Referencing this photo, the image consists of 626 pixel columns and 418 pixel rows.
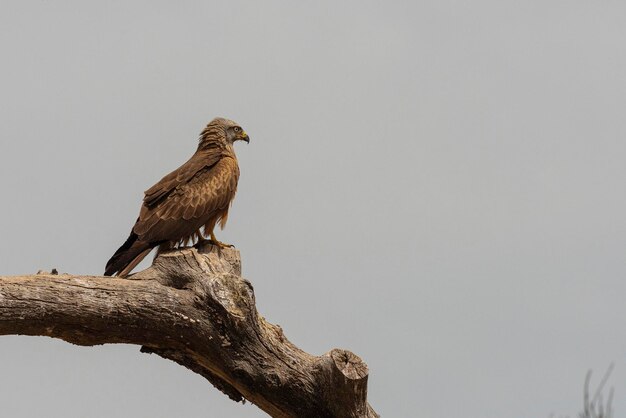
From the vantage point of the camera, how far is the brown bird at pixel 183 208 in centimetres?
922

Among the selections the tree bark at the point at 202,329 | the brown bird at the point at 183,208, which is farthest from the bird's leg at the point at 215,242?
the tree bark at the point at 202,329

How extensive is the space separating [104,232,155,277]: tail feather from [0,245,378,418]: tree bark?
1.55 meters

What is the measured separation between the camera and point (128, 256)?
9078 mm

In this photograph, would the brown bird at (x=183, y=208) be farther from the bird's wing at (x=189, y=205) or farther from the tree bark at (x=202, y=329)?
the tree bark at (x=202, y=329)

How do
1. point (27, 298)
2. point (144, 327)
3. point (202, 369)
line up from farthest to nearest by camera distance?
point (202, 369), point (144, 327), point (27, 298)

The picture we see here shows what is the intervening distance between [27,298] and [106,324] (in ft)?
1.88

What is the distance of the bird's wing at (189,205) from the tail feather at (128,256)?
70 mm

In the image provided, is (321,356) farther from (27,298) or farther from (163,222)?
(163,222)

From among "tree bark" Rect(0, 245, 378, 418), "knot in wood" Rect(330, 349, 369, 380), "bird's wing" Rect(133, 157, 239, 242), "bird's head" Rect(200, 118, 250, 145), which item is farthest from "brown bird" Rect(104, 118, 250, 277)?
"knot in wood" Rect(330, 349, 369, 380)

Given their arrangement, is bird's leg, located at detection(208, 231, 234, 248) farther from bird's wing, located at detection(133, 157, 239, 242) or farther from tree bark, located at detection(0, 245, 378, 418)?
tree bark, located at detection(0, 245, 378, 418)

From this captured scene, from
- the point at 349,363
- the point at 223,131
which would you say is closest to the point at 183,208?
the point at 223,131

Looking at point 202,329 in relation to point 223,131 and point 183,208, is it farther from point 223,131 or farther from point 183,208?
point 223,131

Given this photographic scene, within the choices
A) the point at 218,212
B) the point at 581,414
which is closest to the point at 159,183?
the point at 218,212

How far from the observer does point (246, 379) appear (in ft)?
24.0
